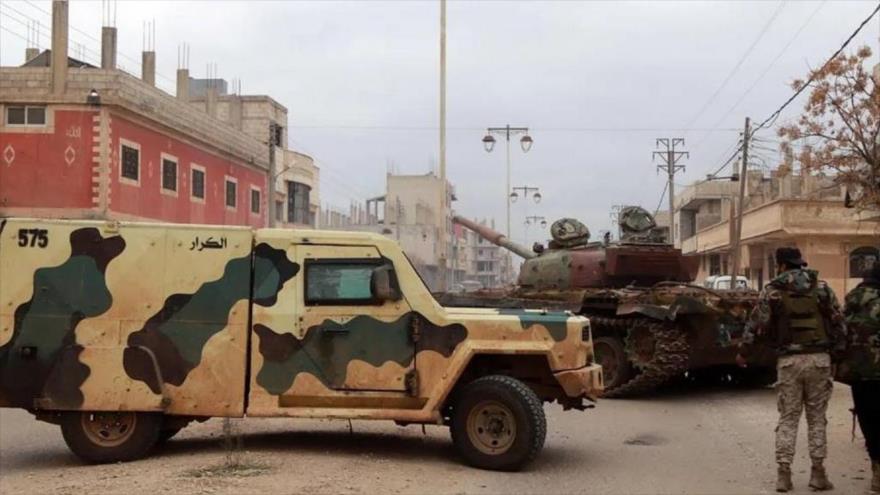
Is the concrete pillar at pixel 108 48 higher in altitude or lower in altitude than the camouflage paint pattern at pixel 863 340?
higher

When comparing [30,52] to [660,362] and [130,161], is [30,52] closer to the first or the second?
[130,161]

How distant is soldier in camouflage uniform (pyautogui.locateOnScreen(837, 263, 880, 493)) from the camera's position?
24.0ft

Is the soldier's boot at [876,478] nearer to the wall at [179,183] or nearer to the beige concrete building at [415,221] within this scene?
the wall at [179,183]

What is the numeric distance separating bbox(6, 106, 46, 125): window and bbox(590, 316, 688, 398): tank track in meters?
22.7

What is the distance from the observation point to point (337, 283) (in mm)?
8359

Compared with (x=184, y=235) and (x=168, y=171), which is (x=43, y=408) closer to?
(x=184, y=235)

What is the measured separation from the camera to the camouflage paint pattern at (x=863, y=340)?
7305mm

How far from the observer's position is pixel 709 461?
8922 mm

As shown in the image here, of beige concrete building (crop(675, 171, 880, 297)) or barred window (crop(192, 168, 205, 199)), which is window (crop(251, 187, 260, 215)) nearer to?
barred window (crop(192, 168, 205, 199))

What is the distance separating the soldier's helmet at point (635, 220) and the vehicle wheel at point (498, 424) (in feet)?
30.9

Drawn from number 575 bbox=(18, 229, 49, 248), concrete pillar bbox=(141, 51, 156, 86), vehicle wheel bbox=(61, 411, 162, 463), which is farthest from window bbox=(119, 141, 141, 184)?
vehicle wheel bbox=(61, 411, 162, 463)

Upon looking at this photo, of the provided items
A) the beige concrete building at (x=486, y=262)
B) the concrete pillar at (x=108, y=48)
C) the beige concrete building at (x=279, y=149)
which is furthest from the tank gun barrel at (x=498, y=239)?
the beige concrete building at (x=486, y=262)

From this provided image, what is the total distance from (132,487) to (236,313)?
1.81 meters

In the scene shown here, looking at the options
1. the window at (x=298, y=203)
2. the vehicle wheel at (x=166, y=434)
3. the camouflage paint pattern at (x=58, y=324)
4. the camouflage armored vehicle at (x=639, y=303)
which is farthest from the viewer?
the window at (x=298, y=203)
